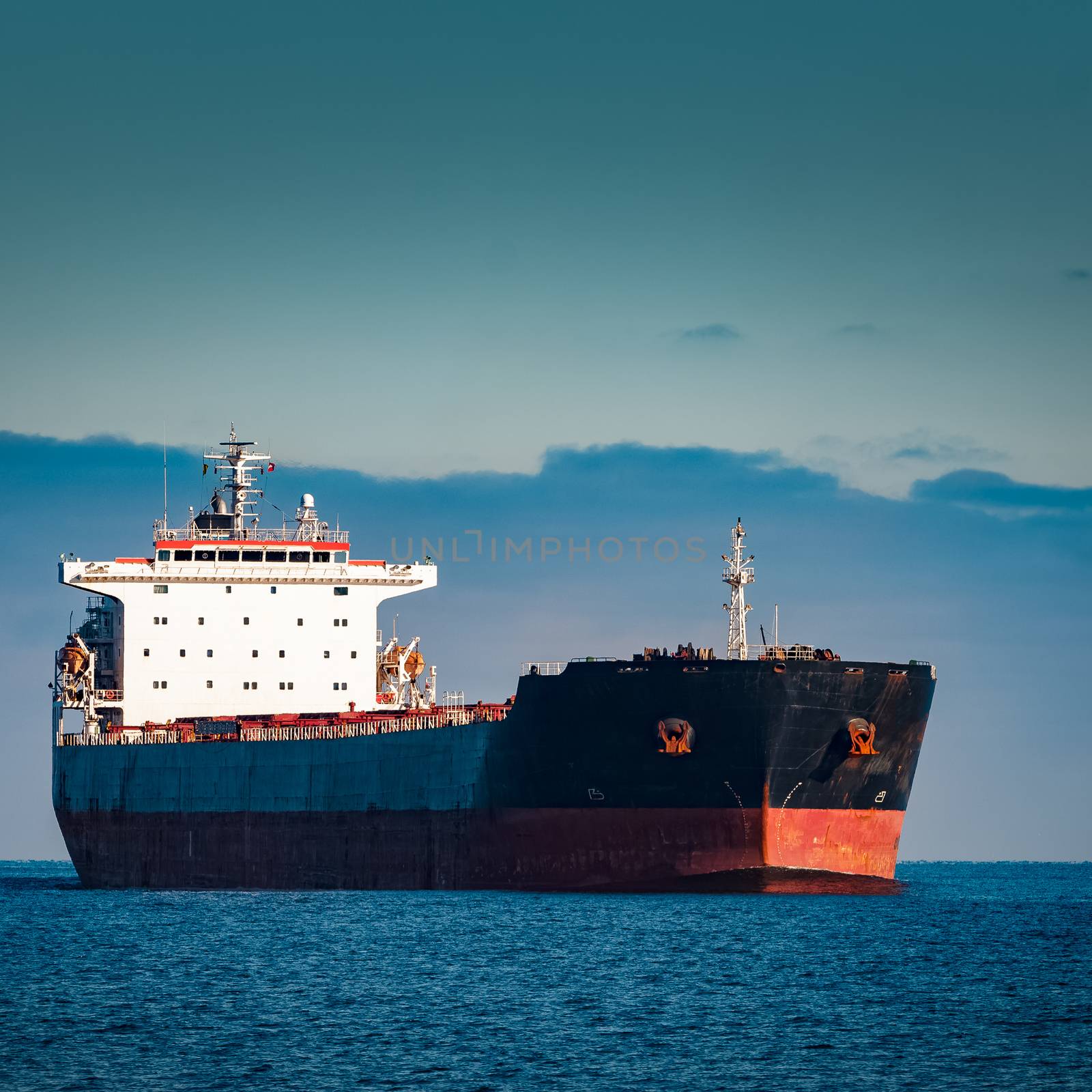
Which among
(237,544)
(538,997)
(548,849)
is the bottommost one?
(538,997)

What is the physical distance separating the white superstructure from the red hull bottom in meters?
4.26

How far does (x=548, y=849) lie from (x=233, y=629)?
15975 millimetres

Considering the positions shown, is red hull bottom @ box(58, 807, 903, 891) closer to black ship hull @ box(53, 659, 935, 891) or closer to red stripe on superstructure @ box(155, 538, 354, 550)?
black ship hull @ box(53, 659, 935, 891)

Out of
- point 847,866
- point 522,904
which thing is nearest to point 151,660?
point 522,904

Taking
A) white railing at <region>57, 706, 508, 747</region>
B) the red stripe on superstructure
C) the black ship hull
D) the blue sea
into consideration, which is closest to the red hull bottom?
the black ship hull

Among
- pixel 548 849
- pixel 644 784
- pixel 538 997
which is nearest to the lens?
pixel 538 997

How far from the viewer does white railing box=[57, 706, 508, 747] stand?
46312mm

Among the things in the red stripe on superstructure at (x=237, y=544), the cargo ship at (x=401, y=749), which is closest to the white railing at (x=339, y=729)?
the cargo ship at (x=401, y=749)

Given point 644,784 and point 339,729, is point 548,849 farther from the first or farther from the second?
point 339,729

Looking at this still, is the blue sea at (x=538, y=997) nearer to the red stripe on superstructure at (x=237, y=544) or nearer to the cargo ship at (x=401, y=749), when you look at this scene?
the cargo ship at (x=401, y=749)

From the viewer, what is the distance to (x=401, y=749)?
→ 4538 cm

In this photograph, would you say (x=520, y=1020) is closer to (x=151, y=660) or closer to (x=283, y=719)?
(x=283, y=719)

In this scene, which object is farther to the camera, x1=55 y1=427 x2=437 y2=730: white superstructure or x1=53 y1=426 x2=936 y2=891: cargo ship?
x1=55 y1=427 x2=437 y2=730: white superstructure

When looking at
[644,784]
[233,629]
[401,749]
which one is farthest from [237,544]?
[644,784]
